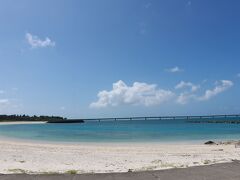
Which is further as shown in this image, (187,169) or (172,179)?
(187,169)

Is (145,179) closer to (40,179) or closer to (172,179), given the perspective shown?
(172,179)

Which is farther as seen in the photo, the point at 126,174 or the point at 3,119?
the point at 3,119

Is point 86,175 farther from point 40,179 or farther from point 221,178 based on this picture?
point 221,178

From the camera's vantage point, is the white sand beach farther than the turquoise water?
No

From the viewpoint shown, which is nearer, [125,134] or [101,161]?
[101,161]

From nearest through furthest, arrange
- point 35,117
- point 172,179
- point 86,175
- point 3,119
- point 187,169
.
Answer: point 172,179 < point 86,175 < point 187,169 < point 3,119 < point 35,117

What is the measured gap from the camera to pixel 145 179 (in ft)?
22.0

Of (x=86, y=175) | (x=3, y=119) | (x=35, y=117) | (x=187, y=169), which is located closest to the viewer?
(x=86, y=175)

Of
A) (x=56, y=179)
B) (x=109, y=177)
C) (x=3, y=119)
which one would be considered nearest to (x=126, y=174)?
(x=109, y=177)

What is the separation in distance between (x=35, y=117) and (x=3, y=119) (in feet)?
75.4

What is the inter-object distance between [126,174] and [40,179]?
1.86m

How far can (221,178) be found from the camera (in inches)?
264

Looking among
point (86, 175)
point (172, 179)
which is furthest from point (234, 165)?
point (86, 175)

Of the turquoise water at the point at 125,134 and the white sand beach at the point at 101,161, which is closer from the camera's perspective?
the white sand beach at the point at 101,161
